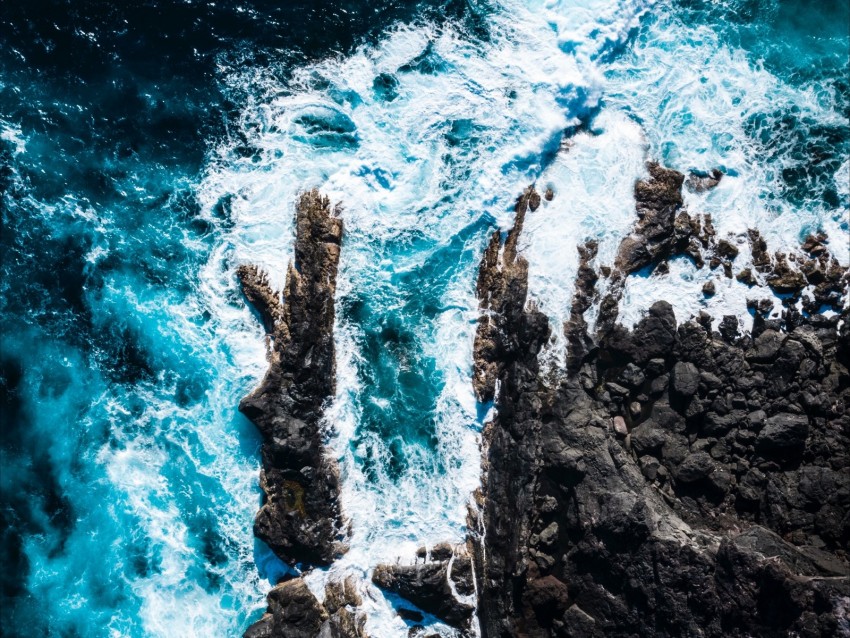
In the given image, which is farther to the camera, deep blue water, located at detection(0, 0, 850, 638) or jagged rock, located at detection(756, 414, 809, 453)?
deep blue water, located at detection(0, 0, 850, 638)

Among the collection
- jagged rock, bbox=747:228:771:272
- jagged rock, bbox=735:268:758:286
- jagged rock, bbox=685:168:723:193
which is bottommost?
jagged rock, bbox=735:268:758:286

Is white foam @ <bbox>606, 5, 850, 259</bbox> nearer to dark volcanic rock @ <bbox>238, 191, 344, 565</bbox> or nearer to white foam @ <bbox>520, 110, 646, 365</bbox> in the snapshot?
white foam @ <bbox>520, 110, 646, 365</bbox>

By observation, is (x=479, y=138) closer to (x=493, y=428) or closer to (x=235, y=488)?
(x=493, y=428)

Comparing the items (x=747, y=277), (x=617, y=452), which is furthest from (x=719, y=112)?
(x=617, y=452)

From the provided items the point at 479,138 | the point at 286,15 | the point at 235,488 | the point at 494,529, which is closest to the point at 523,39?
the point at 479,138

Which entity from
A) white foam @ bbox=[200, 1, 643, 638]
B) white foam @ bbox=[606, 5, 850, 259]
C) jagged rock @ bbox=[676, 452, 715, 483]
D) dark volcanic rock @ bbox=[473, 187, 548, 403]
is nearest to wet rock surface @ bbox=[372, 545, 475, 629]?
white foam @ bbox=[200, 1, 643, 638]

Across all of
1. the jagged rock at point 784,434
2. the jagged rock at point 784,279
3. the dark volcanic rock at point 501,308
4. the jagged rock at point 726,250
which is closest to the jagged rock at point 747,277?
the jagged rock at point 784,279
